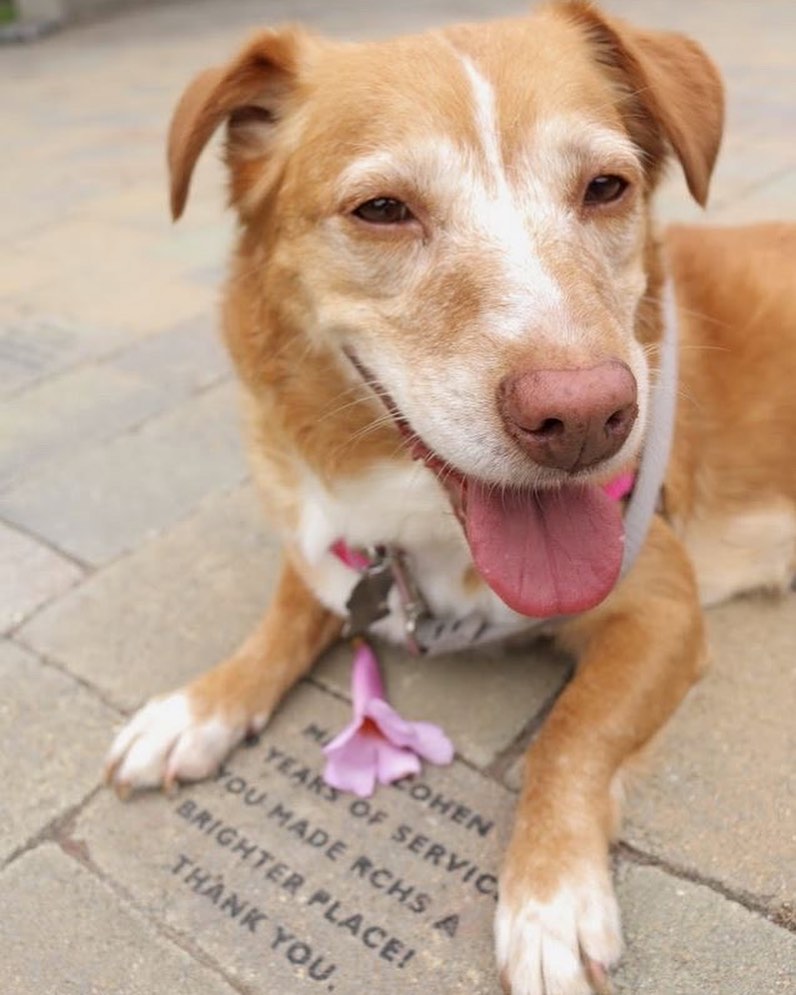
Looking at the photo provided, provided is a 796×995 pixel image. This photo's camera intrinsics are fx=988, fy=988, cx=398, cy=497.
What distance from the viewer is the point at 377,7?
13.4 m

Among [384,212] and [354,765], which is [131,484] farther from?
[384,212]

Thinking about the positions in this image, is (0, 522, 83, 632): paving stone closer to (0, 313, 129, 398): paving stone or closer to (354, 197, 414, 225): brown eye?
(0, 313, 129, 398): paving stone

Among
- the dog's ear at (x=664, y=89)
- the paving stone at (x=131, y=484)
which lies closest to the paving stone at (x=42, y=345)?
the paving stone at (x=131, y=484)

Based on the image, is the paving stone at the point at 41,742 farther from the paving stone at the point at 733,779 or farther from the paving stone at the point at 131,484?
the paving stone at the point at 733,779

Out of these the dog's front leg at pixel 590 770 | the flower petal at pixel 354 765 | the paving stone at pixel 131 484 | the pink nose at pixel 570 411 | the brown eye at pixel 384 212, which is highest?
the brown eye at pixel 384 212

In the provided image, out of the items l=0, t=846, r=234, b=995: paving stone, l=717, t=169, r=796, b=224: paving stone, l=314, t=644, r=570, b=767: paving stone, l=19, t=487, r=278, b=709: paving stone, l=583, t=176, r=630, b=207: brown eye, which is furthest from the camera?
l=717, t=169, r=796, b=224: paving stone

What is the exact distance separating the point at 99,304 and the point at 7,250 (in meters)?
1.22

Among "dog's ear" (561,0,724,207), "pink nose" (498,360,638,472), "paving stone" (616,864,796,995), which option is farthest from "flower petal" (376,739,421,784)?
"dog's ear" (561,0,724,207)

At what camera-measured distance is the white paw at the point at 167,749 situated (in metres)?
2.20

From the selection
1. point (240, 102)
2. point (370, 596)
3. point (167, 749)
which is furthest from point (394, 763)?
point (240, 102)

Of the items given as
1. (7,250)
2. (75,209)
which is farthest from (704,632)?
(75,209)

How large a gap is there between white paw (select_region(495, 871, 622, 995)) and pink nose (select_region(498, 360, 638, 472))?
804 mm

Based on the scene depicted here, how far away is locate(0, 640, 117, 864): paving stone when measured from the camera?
85.7 inches

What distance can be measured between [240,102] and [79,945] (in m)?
1.80
